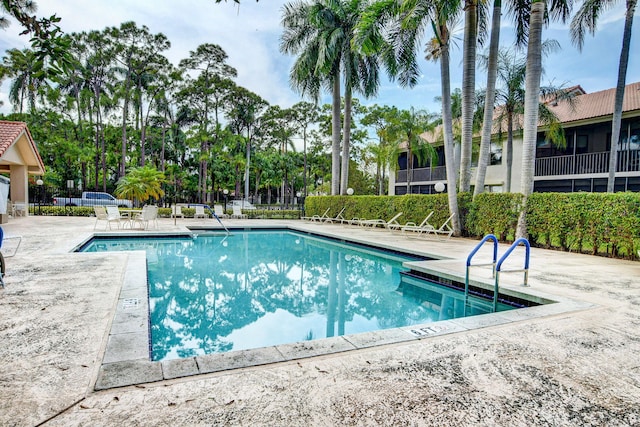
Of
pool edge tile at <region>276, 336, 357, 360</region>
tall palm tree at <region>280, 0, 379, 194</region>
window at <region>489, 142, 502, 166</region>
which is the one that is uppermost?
tall palm tree at <region>280, 0, 379, 194</region>

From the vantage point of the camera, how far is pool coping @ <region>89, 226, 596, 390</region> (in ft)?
8.09

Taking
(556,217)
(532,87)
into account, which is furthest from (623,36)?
(556,217)

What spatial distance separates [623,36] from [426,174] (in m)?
12.5

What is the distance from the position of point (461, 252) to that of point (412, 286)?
2700 millimetres

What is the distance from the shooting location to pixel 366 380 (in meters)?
2.40

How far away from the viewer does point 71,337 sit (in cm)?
303

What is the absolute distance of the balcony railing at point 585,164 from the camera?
15008 mm

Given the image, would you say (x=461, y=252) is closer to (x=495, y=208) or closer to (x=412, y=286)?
(x=412, y=286)

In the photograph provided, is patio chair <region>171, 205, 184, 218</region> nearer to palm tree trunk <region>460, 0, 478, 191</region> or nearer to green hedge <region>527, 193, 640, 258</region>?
palm tree trunk <region>460, 0, 478, 191</region>

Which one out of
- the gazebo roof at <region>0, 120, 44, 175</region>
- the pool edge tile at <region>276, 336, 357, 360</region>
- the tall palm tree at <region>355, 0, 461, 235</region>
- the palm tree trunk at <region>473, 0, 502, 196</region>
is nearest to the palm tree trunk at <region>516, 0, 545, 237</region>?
the palm tree trunk at <region>473, 0, 502, 196</region>

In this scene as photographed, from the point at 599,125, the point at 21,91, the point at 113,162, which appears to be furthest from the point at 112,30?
the point at 599,125

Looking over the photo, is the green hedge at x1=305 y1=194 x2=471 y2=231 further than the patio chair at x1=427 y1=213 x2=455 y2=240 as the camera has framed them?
Yes

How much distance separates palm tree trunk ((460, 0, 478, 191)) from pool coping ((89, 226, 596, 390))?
866 cm

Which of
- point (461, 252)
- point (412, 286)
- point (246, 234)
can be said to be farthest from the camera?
point (246, 234)
